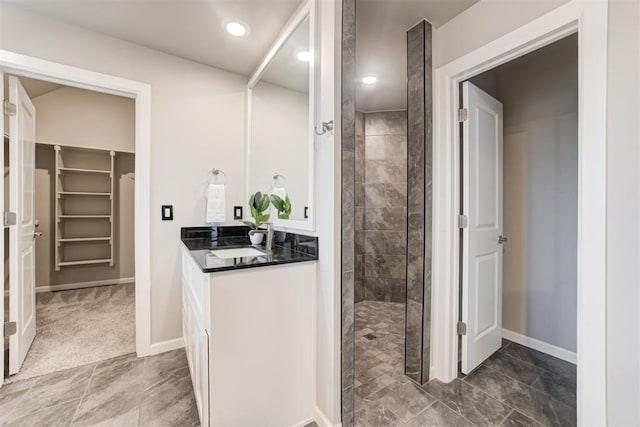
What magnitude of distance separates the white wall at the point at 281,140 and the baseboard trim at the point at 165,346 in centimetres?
141

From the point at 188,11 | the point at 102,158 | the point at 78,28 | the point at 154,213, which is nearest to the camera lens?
the point at 188,11

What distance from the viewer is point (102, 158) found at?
3.74 metres

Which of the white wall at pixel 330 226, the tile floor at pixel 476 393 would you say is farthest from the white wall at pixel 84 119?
the tile floor at pixel 476 393

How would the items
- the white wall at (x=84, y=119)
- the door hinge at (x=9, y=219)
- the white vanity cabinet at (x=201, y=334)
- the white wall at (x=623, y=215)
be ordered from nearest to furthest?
the white wall at (x=623, y=215) → the white vanity cabinet at (x=201, y=334) → the door hinge at (x=9, y=219) → the white wall at (x=84, y=119)

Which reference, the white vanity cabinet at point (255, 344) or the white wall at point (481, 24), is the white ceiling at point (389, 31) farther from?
the white vanity cabinet at point (255, 344)

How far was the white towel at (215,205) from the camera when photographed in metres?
2.24

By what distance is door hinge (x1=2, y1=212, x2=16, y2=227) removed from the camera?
166 cm

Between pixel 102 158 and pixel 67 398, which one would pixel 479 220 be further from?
pixel 102 158

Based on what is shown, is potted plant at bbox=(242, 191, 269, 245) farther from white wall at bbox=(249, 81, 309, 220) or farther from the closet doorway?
the closet doorway

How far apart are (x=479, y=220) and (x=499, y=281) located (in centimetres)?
63

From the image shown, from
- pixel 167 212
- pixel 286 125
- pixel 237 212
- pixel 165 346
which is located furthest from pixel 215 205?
pixel 165 346

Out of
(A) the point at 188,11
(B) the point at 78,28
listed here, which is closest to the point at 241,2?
(A) the point at 188,11

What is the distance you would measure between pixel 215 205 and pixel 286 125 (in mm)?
962

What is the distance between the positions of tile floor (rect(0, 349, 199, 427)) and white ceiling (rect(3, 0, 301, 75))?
2406 mm
